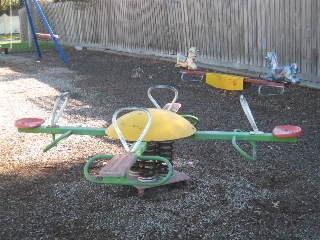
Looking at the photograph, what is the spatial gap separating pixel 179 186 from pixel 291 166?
1.20m

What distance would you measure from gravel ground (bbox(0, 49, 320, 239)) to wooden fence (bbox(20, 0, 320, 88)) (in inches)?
58.0

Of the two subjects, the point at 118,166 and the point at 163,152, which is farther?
the point at 163,152

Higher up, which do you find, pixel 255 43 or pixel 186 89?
pixel 255 43

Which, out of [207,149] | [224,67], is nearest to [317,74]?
[224,67]

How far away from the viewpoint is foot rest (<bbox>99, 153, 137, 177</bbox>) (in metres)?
3.28

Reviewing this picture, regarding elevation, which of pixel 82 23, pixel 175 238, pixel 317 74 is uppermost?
pixel 82 23

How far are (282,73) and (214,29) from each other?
3.98 metres

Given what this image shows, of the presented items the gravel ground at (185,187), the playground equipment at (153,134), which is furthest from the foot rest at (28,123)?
the gravel ground at (185,187)

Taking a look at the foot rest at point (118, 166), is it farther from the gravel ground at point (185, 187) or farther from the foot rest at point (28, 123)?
the foot rest at point (28, 123)

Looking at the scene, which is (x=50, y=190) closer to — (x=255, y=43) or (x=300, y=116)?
(x=300, y=116)

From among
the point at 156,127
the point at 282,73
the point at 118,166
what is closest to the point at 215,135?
the point at 156,127

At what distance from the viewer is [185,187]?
4.40 meters

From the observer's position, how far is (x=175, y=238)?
3432 millimetres

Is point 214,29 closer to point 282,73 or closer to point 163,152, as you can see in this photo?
point 282,73
